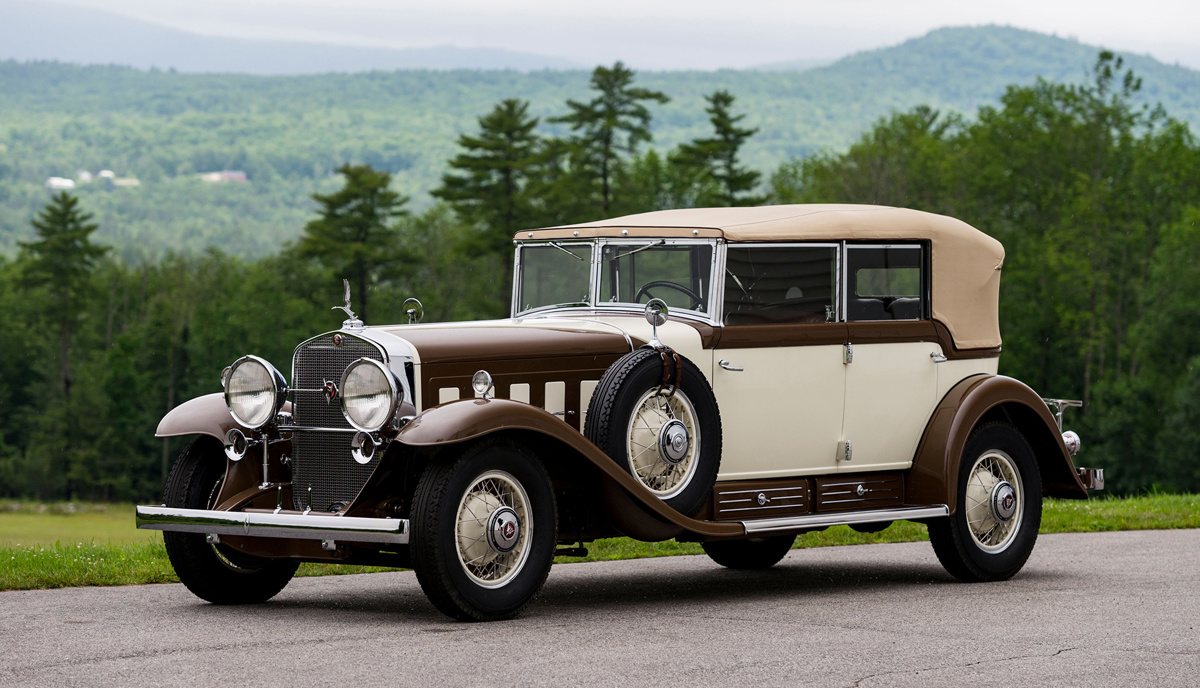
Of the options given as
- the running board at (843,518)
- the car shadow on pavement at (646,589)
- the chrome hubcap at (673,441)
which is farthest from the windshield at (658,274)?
the car shadow on pavement at (646,589)

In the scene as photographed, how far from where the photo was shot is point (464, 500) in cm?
728

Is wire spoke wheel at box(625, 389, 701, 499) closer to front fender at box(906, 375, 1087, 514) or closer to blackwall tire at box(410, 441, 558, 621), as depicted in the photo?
blackwall tire at box(410, 441, 558, 621)

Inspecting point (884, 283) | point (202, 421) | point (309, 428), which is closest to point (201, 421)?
point (202, 421)

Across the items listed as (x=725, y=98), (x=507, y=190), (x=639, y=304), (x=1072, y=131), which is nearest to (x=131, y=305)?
(x=507, y=190)

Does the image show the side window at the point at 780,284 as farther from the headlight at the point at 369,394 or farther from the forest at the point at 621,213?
the forest at the point at 621,213

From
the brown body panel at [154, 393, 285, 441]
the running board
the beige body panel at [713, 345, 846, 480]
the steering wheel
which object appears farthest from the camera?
the steering wheel

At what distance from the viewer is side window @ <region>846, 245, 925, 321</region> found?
30.3 ft

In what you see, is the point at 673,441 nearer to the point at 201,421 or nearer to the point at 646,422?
the point at 646,422

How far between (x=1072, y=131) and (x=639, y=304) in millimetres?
57331

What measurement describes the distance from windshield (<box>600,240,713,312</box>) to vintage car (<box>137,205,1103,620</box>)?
0.05ft

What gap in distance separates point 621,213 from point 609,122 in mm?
5889

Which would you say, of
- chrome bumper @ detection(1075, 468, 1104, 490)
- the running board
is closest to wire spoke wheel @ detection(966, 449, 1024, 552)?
the running board

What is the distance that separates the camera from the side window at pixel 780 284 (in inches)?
345

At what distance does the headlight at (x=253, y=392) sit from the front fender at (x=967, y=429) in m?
4.11
